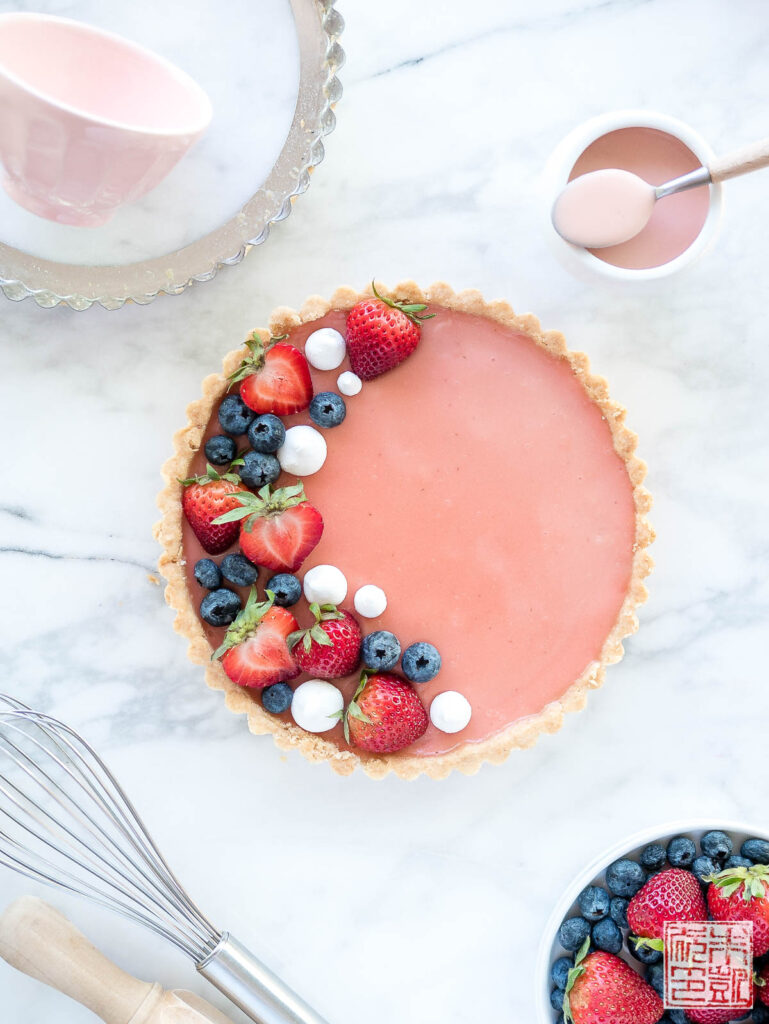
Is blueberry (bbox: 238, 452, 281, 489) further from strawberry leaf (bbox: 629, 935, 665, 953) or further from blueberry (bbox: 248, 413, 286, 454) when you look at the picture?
strawberry leaf (bbox: 629, 935, 665, 953)

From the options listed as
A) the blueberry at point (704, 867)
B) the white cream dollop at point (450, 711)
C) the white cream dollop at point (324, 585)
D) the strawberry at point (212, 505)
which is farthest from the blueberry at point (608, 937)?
the strawberry at point (212, 505)

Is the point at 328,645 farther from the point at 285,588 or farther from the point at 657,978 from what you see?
the point at 657,978

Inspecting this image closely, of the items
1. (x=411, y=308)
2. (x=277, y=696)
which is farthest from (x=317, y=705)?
(x=411, y=308)

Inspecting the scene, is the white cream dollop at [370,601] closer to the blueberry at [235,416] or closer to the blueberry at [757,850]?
the blueberry at [235,416]

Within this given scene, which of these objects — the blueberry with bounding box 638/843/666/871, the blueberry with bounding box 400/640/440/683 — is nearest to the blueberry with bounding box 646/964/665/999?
the blueberry with bounding box 638/843/666/871

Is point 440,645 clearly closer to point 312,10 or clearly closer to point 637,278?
point 637,278

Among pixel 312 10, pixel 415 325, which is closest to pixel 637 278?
pixel 415 325
